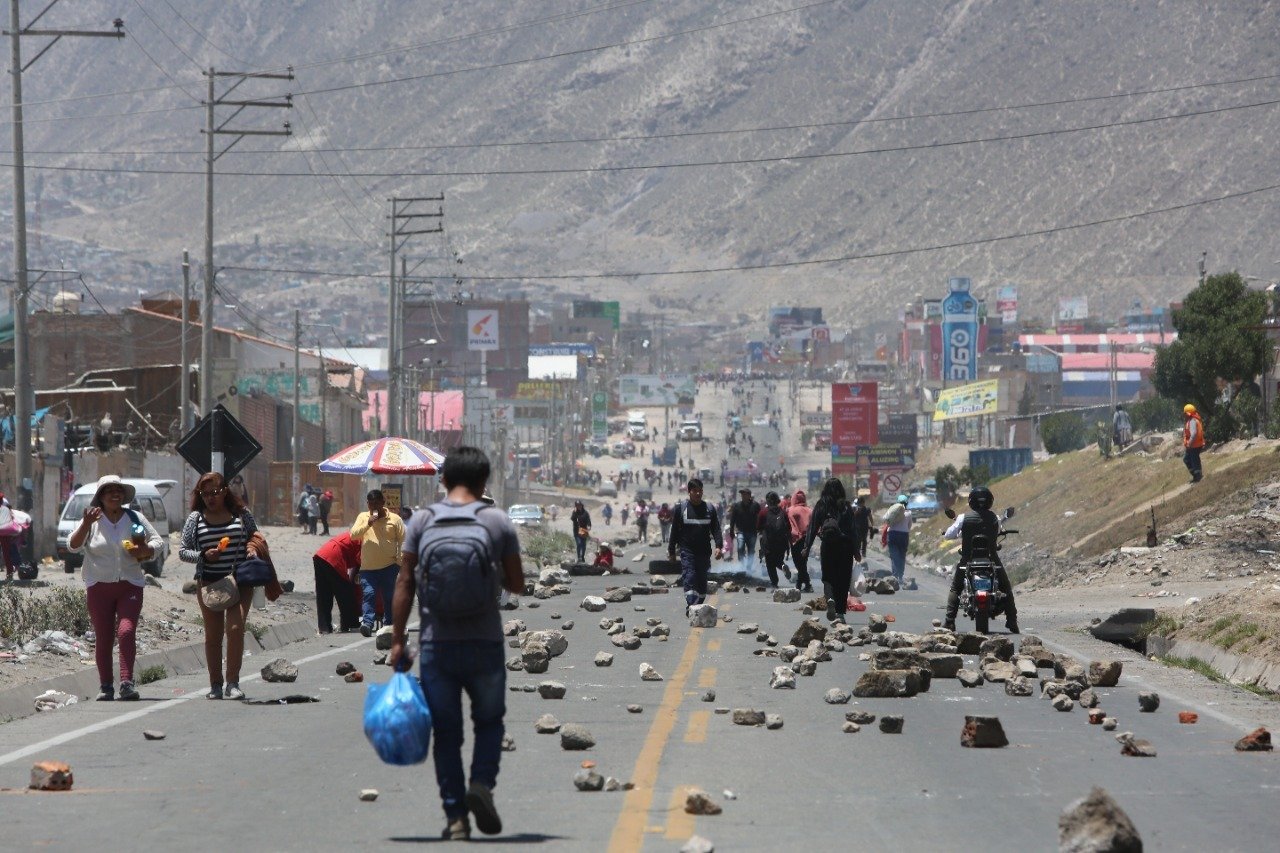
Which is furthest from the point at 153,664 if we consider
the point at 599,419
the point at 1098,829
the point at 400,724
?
the point at 599,419

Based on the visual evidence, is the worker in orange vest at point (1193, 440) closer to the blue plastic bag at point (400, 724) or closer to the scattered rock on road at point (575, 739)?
the scattered rock on road at point (575, 739)

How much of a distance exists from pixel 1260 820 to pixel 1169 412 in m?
78.5

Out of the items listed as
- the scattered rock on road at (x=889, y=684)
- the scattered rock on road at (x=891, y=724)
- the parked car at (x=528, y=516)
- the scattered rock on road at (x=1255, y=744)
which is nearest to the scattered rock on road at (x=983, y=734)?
the scattered rock on road at (x=891, y=724)

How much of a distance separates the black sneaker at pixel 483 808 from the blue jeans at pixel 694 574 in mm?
16092

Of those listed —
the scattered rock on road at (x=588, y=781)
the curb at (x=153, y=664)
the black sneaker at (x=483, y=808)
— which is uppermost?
the black sneaker at (x=483, y=808)

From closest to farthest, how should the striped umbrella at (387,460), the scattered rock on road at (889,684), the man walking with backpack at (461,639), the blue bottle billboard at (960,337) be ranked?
the man walking with backpack at (461,639) < the scattered rock on road at (889,684) < the striped umbrella at (387,460) < the blue bottle billboard at (960,337)

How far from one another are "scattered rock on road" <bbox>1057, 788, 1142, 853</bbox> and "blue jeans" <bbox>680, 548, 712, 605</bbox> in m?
16.7

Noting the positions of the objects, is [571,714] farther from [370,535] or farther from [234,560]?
[370,535]

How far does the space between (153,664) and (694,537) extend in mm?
7860

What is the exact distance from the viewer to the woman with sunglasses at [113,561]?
15234mm

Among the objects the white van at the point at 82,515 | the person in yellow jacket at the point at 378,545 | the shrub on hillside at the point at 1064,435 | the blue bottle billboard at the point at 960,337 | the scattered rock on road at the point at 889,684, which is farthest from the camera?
the blue bottle billboard at the point at 960,337

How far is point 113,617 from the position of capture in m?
15.5

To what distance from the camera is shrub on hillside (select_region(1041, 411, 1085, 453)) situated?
96188 mm

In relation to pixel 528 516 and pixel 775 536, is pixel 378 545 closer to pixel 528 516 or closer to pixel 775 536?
pixel 775 536
